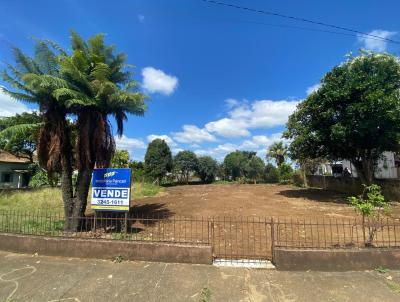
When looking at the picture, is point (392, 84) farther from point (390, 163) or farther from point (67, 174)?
point (67, 174)

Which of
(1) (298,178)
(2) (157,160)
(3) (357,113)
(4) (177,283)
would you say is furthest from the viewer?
(2) (157,160)

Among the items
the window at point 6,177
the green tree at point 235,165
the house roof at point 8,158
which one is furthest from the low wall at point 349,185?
the window at point 6,177

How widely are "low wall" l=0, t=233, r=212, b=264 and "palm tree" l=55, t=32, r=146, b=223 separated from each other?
6.99 feet

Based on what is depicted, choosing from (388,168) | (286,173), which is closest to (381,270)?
(388,168)

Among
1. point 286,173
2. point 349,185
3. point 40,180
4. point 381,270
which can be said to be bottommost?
point 381,270

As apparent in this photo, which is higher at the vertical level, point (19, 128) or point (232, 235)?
point (19, 128)

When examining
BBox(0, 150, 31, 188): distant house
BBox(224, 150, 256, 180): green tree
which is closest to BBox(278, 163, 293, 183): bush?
BBox(224, 150, 256, 180): green tree

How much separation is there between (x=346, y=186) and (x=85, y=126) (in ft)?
66.1

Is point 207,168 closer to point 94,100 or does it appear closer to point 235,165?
point 235,165

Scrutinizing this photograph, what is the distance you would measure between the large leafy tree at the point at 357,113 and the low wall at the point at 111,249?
11.7 metres

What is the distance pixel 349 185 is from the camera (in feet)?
70.2

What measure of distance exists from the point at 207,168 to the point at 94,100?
131 feet

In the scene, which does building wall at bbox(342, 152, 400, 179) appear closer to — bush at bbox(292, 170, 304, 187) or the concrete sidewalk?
bush at bbox(292, 170, 304, 187)

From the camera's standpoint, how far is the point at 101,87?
26.8ft
